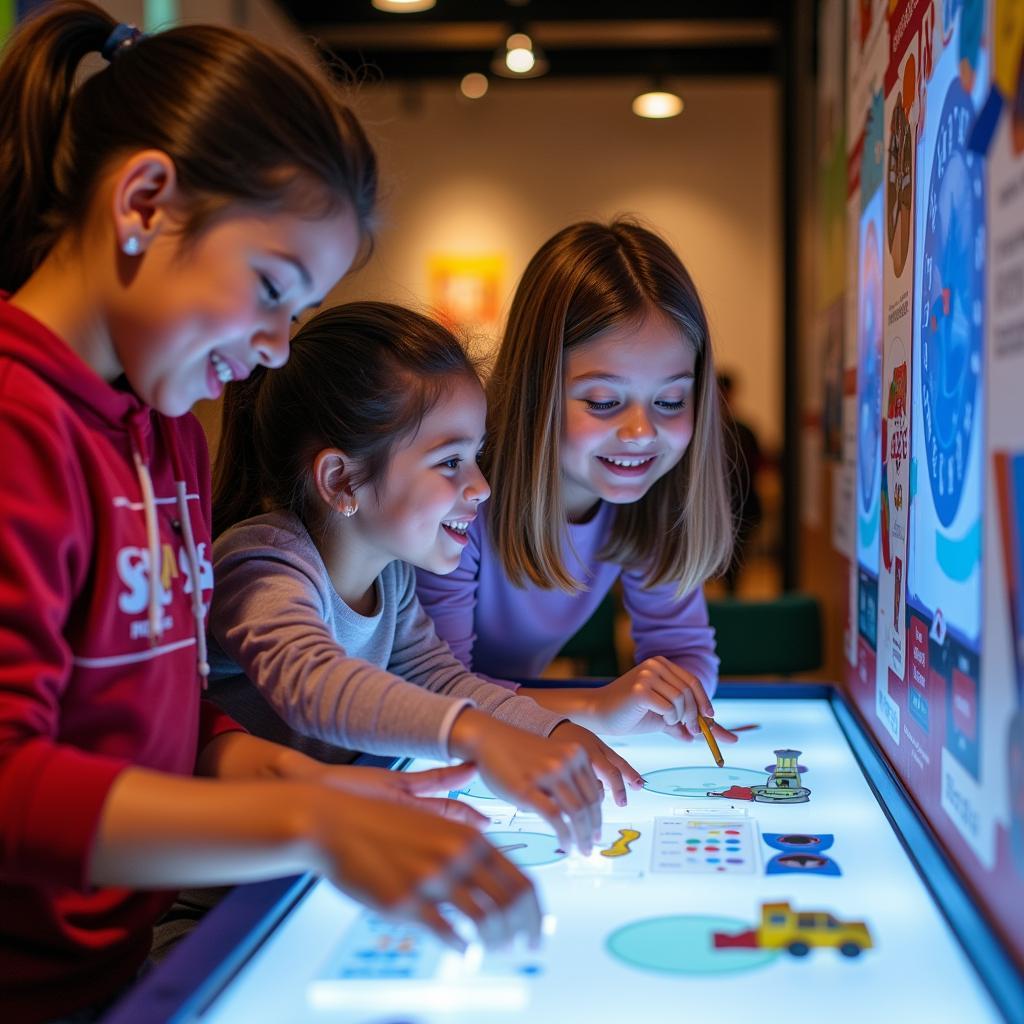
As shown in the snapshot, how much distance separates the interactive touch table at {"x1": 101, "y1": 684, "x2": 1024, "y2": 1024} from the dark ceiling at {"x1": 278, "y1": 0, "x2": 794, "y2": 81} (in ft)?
13.4

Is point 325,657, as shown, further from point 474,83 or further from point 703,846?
point 474,83

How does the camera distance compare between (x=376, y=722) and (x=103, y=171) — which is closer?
(x=103, y=171)

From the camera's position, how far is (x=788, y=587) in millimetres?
3715

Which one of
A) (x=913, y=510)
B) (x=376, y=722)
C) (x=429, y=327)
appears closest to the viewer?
(x=376, y=722)

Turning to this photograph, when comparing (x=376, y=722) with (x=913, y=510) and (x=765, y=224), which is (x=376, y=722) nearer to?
(x=913, y=510)

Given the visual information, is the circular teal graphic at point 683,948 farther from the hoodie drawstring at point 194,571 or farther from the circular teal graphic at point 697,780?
the hoodie drawstring at point 194,571

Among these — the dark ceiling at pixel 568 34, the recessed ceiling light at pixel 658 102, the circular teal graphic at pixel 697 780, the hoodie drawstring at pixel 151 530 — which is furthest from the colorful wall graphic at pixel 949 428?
the dark ceiling at pixel 568 34

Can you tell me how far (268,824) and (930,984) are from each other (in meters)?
0.39

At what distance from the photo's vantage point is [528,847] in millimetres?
885

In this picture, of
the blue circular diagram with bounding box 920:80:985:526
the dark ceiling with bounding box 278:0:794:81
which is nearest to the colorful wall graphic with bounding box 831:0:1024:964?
the blue circular diagram with bounding box 920:80:985:526

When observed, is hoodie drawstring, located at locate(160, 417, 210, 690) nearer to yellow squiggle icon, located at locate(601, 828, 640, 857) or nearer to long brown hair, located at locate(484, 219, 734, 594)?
yellow squiggle icon, located at locate(601, 828, 640, 857)

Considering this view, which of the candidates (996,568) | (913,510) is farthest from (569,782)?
(913,510)

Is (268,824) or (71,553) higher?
(71,553)

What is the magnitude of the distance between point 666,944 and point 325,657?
A: 1.21ft
